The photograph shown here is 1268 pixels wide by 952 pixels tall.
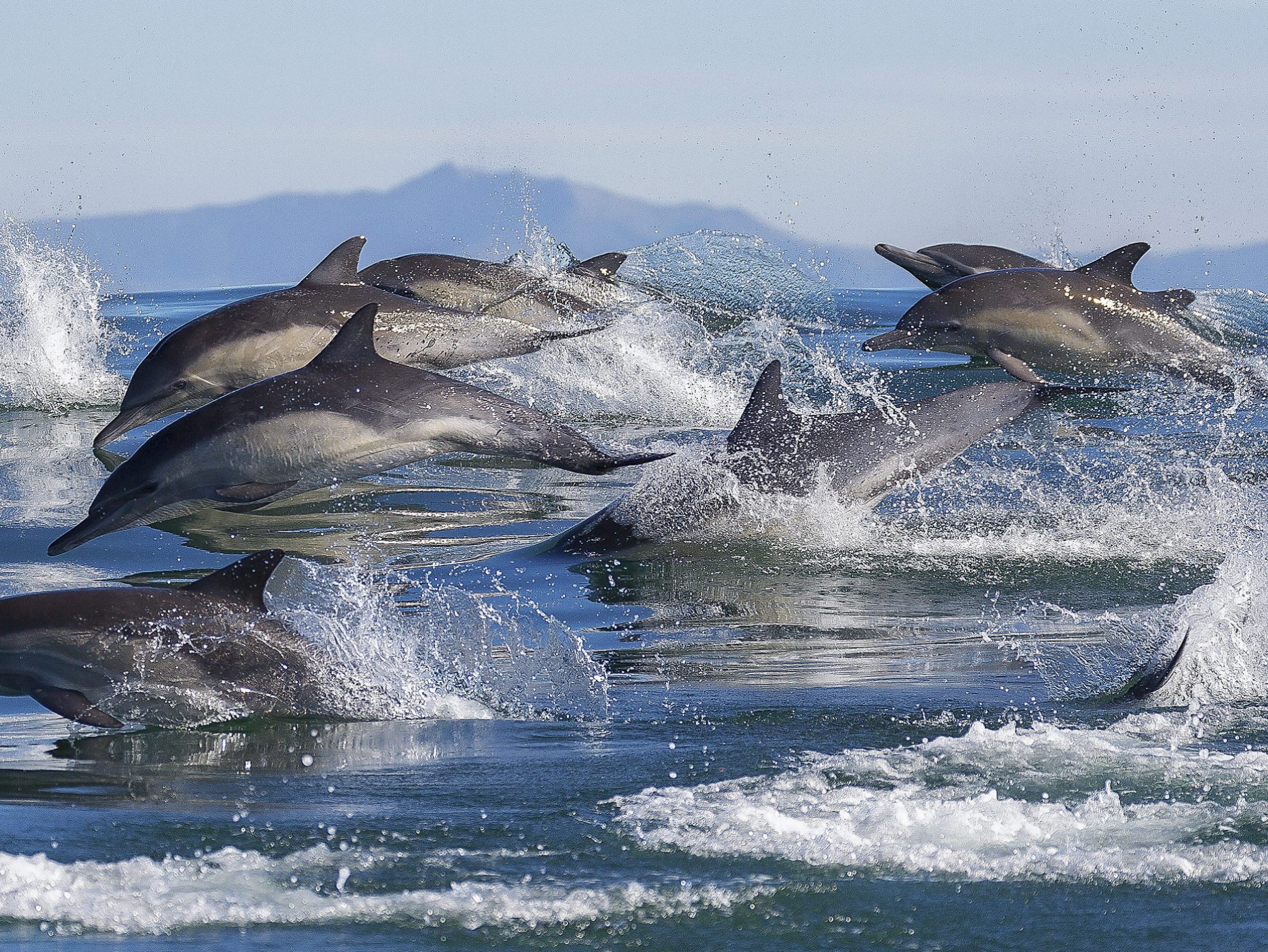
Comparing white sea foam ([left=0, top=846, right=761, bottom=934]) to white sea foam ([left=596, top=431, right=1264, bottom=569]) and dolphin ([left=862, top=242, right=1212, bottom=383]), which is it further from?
dolphin ([left=862, top=242, right=1212, bottom=383])

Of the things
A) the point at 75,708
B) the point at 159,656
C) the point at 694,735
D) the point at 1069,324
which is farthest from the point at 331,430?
the point at 1069,324

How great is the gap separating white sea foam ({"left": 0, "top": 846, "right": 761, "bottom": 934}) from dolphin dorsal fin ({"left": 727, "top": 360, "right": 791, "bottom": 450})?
531 cm

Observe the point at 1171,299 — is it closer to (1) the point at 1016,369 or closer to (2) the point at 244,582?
(1) the point at 1016,369

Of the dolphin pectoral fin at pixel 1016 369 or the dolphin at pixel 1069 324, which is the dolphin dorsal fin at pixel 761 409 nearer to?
the dolphin pectoral fin at pixel 1016 369

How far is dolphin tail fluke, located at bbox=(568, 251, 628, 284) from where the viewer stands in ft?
51.2

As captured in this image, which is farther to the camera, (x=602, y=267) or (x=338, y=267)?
(x=602, y=267)

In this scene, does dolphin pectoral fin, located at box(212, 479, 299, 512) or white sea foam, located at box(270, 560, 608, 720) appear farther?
dolphin pectoral fin, located at box(212, 479, 299, 512)

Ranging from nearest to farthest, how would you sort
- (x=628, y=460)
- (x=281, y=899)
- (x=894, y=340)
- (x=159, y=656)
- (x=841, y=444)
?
→ (x=281, y=899), (x=159, y=656), (x=628, y=460), (x=841, y=444), (x=894, y=340)

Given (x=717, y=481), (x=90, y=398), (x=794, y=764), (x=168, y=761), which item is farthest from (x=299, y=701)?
(x=90, y=398)

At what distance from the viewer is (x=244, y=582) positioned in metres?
5.83

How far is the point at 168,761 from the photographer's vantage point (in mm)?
5352

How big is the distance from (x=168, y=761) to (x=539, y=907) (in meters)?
1.87

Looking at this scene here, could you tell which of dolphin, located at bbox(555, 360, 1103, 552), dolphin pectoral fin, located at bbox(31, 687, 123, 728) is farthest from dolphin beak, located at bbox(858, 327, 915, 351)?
dolphin pectoral fin, located at bbox(31, 687, 123, 728)

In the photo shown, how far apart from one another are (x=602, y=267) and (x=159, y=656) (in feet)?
34.5
